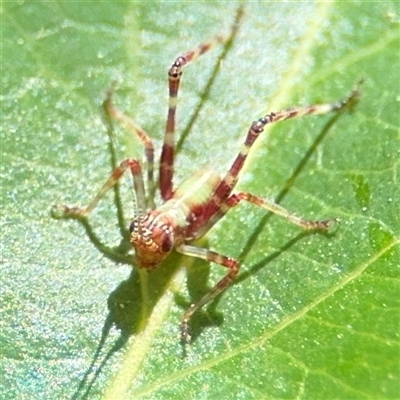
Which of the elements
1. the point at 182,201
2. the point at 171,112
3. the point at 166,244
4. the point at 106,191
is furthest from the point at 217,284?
the point at 171,112

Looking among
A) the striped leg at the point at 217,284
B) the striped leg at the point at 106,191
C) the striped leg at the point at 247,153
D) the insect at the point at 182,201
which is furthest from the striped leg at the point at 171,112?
the striped leg at the point at 217,284

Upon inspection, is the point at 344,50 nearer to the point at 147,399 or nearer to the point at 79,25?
the point at 79,25

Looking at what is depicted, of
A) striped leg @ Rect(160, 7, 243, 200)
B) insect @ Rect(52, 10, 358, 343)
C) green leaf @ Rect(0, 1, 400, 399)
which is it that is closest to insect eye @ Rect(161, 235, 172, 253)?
insect @ Rect(52, 10, 358, 343)

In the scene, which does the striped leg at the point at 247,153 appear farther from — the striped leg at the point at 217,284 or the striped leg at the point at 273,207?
the striped leg at the point at 217,284

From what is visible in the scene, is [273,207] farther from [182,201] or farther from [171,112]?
[171,112]

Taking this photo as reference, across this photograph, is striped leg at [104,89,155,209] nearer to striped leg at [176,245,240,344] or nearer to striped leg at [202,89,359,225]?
striped leg at [202,89,359,225]

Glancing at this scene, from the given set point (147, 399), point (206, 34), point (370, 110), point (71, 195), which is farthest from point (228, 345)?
point (206, 34)
